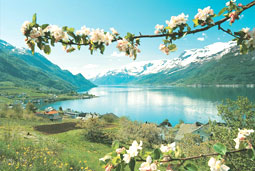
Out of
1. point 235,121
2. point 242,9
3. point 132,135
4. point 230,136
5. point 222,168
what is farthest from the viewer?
point 132,135

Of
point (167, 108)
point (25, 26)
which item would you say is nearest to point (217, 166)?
point (25, 26)

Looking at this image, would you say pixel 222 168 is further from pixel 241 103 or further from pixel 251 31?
pixel 241 103

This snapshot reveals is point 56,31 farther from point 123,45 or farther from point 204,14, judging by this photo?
point 204,14

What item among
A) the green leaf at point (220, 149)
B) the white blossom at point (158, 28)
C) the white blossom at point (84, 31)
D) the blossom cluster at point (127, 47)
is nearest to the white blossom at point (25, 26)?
the white blossom at point (84, 31)

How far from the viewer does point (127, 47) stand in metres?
2.42

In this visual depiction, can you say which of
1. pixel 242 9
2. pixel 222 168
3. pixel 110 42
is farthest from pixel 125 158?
pixel 242 9

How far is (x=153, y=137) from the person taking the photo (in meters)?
30.6

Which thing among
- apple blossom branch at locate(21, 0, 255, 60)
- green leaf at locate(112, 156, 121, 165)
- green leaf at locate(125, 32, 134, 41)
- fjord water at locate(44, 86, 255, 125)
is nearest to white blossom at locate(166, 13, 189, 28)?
apple blossom branch at locate(21, 0, 255, 60)

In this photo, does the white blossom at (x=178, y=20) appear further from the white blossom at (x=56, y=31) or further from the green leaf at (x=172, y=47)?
the white blossom at (x=56, y=31)

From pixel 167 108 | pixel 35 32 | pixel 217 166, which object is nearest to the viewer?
pixel 217 166

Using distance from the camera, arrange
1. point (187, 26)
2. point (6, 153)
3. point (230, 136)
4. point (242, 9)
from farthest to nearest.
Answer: point (230, 136) → point (6, 153) → point (187, 26) → point (242, 9)

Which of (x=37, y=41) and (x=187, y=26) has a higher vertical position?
(x=187, y=26)

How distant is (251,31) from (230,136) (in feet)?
36.0

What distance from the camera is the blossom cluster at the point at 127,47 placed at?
2.35 metres
